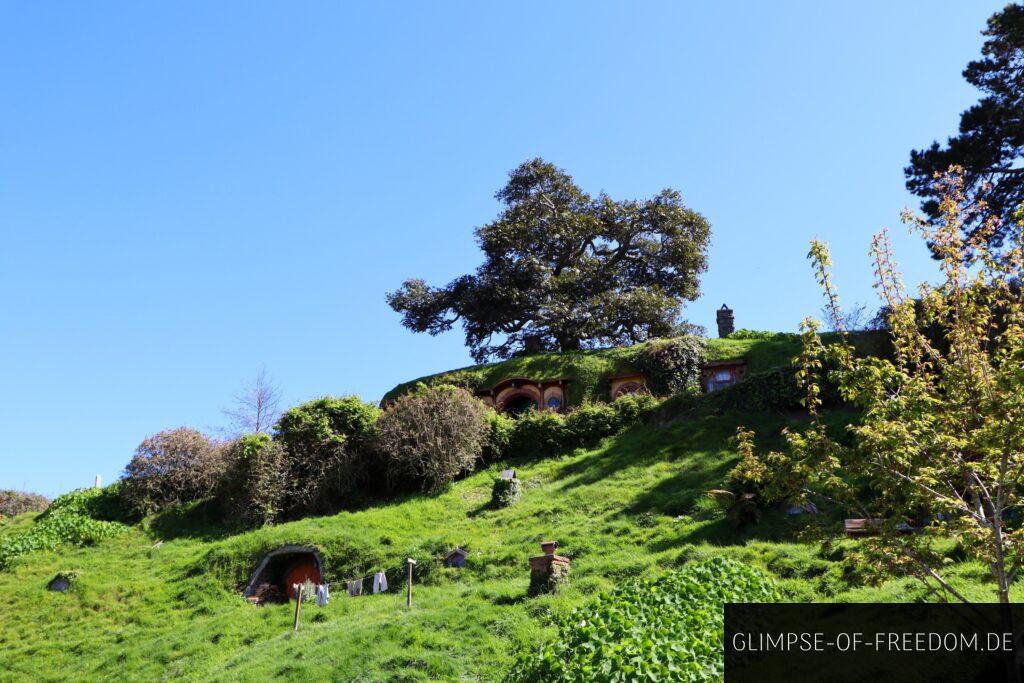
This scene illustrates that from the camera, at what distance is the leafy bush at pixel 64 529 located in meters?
21.2

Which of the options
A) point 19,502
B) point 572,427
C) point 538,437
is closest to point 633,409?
point 572,427

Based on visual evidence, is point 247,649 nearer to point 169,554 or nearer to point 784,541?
point 169,554

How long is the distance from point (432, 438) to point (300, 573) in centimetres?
706

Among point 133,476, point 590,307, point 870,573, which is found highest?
point 590,307

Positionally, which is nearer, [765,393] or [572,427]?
[765,393]

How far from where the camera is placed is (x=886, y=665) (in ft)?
27.4

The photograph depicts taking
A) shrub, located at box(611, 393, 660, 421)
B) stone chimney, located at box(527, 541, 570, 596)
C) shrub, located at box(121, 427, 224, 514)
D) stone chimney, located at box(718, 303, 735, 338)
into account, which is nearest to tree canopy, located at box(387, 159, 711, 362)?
stone chimney, located at box(718, 303, 735, 338)

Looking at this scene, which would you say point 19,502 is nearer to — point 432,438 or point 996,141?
point 432,438

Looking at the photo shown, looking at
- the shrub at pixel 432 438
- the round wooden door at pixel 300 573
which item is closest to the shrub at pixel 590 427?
the shrub at pixel 432 438

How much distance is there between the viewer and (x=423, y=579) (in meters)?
15.7

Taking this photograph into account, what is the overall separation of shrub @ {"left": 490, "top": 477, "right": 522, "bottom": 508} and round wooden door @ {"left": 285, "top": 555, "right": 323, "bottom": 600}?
547cm

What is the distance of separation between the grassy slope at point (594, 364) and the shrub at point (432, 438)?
716 centimetres

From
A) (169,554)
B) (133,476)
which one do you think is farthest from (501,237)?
(169,554)

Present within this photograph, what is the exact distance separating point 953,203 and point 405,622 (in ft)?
33.1
